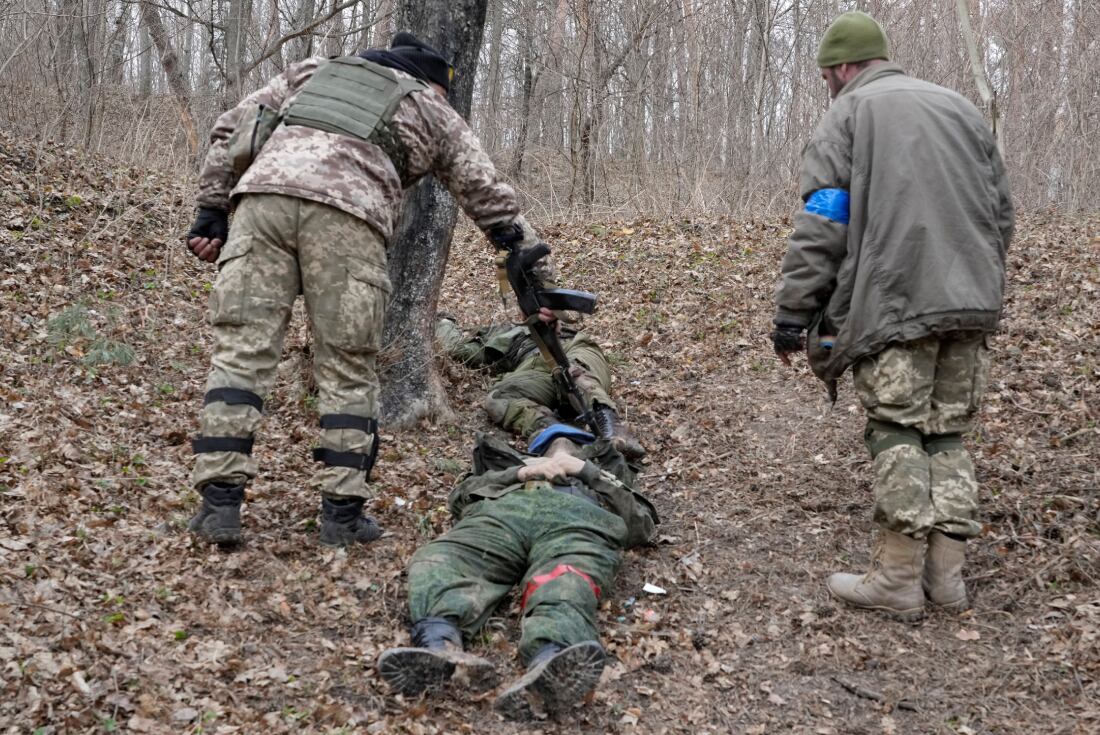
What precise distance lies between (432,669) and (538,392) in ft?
10.5

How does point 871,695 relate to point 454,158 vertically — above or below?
below

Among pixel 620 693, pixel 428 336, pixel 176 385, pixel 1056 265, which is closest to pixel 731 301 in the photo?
pixel 1056 265

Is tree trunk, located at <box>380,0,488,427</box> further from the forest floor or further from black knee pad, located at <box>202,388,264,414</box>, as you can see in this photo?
black knee pad, located at <box>202,388,264,414</box>

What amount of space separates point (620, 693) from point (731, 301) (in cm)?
506

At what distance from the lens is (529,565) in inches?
149

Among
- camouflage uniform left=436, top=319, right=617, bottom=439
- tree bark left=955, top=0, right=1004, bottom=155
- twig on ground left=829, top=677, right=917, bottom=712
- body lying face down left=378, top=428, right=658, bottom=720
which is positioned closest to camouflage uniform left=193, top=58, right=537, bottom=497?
body lying face down left=378, top=428, right=658, bottom=720

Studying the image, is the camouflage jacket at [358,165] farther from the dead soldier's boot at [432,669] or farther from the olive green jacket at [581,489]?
the dead soldier's boot at [432,669]

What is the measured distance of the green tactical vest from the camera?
389 centimetres

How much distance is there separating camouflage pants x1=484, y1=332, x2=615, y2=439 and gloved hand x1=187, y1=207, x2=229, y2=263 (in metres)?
2.30

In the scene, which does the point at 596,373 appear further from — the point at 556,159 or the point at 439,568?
the point at 556,159

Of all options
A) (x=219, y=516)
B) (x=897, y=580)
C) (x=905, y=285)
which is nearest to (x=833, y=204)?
(x=905, y=285)

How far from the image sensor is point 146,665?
2.95m

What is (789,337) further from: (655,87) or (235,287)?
(655,87)

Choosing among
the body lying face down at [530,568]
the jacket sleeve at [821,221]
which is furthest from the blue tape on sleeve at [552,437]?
the jacket sleeve at [821,221]
